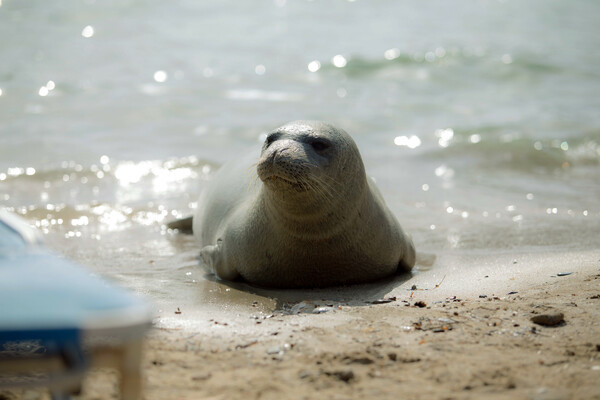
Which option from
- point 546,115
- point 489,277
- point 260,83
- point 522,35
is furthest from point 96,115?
point 522,35

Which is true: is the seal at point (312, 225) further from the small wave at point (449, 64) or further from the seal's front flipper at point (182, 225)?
the small wave at point (449, 64)

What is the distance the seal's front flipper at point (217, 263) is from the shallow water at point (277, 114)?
0.13 metres

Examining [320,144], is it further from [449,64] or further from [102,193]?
[449,64]

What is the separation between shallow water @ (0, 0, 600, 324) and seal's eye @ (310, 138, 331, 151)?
0.96 metres

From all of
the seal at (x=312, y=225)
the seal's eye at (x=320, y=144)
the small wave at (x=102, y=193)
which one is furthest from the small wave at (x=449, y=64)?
the seal's eye at (x=320, y=144)

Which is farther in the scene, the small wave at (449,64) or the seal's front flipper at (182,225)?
the small wave at (449,64)

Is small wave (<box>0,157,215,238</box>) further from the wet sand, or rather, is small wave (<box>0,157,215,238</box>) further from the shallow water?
the wet sand

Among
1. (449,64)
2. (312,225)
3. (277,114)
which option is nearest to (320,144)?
(312,225)

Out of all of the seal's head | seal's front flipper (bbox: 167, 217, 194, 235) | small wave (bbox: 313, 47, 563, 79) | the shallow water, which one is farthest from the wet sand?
small wave (bbox: 313, 47, 563, 79)

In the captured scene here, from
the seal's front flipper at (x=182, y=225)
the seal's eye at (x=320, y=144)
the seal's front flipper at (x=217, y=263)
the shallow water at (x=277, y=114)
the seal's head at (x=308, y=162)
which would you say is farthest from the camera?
the seal's front flipper at (x=182, y=225)

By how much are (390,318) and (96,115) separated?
8.25 meters

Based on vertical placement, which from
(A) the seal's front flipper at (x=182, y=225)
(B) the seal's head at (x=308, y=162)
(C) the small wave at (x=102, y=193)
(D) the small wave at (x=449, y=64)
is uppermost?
(D) the small wave at (x=449, y=64)

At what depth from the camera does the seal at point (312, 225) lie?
14.3 ft

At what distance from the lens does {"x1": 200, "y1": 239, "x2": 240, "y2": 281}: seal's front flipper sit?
192 inches
